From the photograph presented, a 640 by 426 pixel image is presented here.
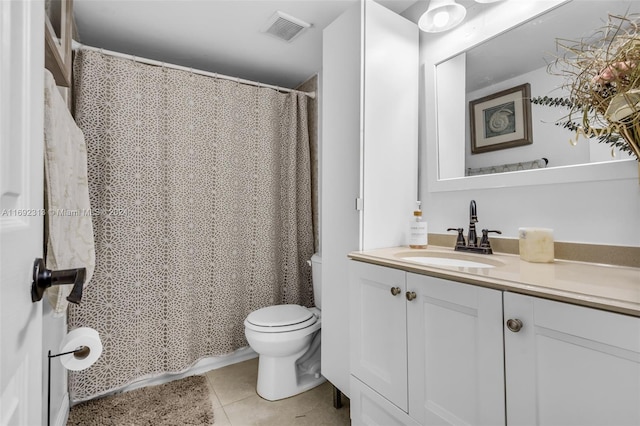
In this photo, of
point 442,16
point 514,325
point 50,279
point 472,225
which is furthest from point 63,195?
point 442,16

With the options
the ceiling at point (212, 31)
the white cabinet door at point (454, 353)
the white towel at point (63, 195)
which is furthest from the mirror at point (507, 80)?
the white towel at point (63, 195)

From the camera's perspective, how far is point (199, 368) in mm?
2109

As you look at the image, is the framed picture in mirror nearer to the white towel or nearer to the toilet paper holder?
the toilet paper holder

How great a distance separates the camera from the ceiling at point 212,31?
1741mm

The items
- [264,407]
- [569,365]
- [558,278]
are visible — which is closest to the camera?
[569,365]

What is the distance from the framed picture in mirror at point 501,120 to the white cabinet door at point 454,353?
785 mm

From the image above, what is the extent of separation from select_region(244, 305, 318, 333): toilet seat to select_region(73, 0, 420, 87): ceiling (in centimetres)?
181

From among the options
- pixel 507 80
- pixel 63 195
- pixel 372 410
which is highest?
pixel 507 80

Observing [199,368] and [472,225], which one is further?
[199,368]

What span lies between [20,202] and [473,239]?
4.85 feet

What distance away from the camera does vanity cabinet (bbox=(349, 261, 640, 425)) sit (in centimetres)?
69

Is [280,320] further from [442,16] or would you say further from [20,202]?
[442,16]

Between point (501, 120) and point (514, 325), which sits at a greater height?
point (501, 120)

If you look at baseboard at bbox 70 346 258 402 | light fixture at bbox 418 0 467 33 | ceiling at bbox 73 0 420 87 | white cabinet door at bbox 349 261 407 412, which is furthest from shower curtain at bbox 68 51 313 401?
light fixture at bbox 418 0 467 33
